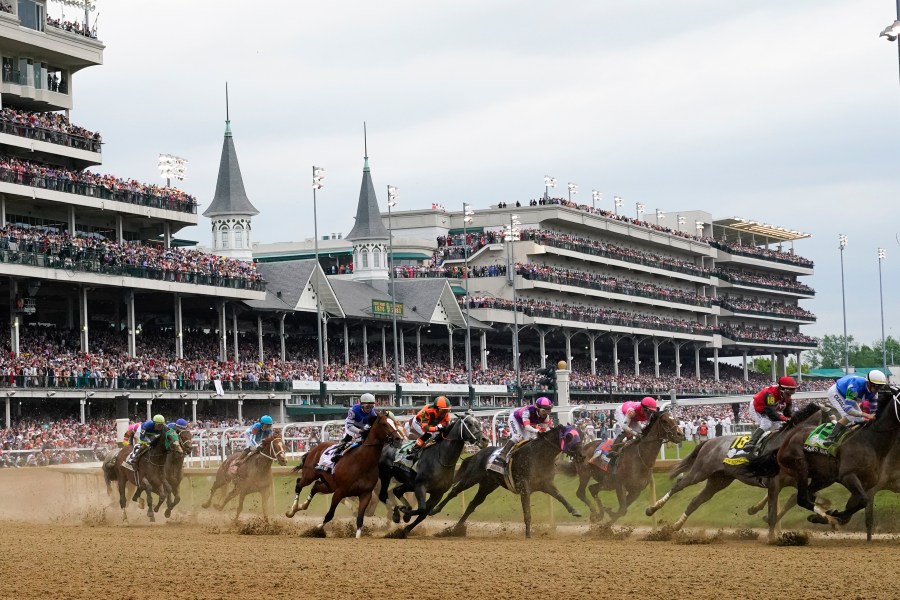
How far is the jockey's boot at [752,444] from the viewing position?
17766 mm

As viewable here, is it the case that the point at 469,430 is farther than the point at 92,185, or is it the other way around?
the point at 92,185

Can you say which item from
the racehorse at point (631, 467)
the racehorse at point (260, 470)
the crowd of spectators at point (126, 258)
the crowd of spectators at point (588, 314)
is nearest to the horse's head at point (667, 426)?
the racehorse at point (631, 467)

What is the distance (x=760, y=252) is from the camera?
363ft

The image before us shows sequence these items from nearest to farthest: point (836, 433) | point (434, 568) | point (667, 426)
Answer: point (434, 568) → point (836, 433) → point (667, 426)

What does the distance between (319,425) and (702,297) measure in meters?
74.1

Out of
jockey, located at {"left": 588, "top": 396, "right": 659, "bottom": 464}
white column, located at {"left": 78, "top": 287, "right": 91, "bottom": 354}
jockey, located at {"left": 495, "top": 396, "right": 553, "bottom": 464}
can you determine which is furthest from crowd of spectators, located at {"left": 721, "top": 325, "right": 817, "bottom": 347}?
jockey, located at {"left": 495, "top": 396, "right": 553, "bottom": 464}

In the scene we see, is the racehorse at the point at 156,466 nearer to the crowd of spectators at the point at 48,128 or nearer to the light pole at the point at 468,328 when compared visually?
the crowd of spectators at the point at 48,128

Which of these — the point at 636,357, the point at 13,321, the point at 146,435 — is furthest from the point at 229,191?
the point at 146,435

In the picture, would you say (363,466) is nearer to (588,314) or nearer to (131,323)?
(131,323)

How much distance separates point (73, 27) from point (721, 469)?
140ft

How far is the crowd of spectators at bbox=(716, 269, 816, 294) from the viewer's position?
348ft

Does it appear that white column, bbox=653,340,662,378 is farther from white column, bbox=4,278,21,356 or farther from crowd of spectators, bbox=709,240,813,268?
white column, bbox=4,278,21,356

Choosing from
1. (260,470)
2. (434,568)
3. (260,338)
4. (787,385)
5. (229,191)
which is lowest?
(434,568)

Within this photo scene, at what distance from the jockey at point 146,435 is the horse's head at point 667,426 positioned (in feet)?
30.9
